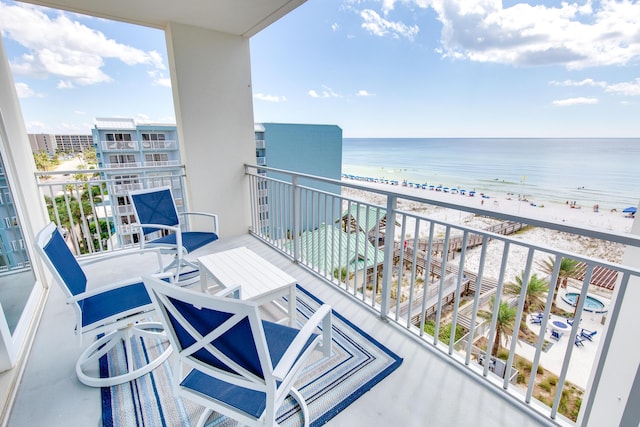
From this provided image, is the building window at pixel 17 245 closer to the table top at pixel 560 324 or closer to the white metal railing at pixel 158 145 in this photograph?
the table top at pixel 560 324

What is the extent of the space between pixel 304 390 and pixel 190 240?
6.40ft

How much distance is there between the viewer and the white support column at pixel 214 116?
11.2ft

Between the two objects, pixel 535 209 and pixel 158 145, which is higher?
pixel 158 145

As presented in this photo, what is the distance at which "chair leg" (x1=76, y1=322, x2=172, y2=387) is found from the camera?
5.19 ft

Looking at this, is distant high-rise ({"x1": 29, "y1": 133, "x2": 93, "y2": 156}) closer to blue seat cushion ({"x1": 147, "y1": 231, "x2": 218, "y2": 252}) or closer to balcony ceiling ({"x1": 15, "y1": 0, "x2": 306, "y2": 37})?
balcony ceiling ({"x1": 15, "y1": 0, "x2": 306, "y2": 37})

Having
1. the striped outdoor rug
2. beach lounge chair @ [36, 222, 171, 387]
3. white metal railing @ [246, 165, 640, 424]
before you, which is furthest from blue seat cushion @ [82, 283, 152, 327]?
white metal railing @ [246, 165, 640, 424]

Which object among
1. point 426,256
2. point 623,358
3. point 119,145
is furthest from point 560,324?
point 119,145

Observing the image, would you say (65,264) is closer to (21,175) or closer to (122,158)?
(21,175)

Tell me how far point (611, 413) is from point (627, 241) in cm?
154

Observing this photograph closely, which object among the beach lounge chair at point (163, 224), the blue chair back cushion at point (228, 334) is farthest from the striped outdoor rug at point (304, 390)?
the beach lounge chair at point (163, 224)

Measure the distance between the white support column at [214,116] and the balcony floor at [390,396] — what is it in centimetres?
227

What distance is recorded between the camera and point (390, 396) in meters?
1.53

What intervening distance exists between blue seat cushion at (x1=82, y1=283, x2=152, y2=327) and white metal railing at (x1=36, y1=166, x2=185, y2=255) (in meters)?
1.44

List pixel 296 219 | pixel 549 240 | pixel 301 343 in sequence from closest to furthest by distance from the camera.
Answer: pixel 301 343, pixel 549 240, pixel 296 219
